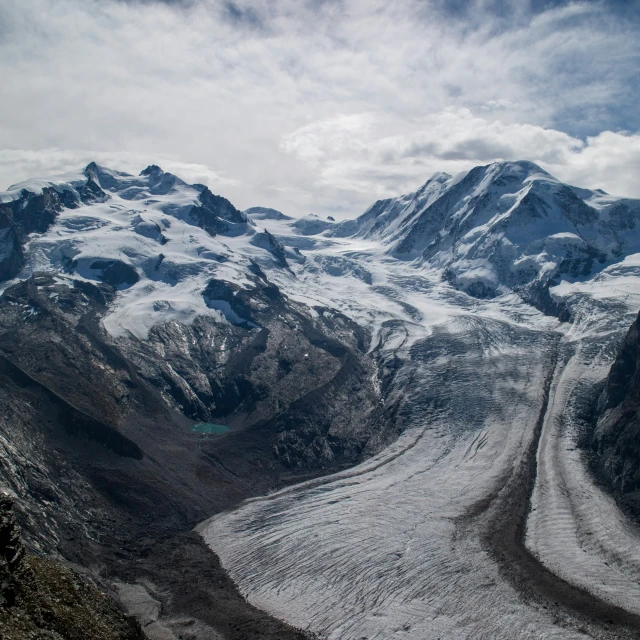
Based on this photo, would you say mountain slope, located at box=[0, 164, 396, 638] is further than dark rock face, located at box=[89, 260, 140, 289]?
No

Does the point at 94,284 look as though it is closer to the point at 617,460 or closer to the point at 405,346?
the point at 405,346

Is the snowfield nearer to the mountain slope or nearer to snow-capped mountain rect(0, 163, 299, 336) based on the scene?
snow-capped mountain rect(0, 163, 299, 336)

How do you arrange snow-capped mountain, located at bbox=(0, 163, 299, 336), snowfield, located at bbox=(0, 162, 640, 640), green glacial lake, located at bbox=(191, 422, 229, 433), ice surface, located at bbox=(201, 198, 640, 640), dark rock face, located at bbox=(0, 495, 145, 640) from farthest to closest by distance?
snow-capped mountain, located at bbox=(0, 163, 299, 336) → green glacial lake, located at bbox=(191, 422, 229, 433) → snowfield, located at bbox=(0, 162, 640, 640) → ice surface, located at bbox=(201, 198, 640, 640) → dark rock face, located at bbox=(0, 495, 145, 640)

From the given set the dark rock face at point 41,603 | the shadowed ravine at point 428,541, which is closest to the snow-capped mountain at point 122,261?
the shadowed ravine at point 428,541

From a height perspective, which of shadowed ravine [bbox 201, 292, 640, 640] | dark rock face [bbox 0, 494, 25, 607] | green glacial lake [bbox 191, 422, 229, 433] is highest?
green glacial lake [bbox 191, 422, 229, 433]

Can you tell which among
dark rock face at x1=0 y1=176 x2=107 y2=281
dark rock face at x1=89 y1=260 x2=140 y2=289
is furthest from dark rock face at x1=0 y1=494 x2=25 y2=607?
dark rock face at x1=0 y1=176 x2=107 y2=281

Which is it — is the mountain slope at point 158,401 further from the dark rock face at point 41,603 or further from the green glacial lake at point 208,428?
the dark rock face at point 41,603

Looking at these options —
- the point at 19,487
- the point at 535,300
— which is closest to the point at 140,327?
the point at 19,487
